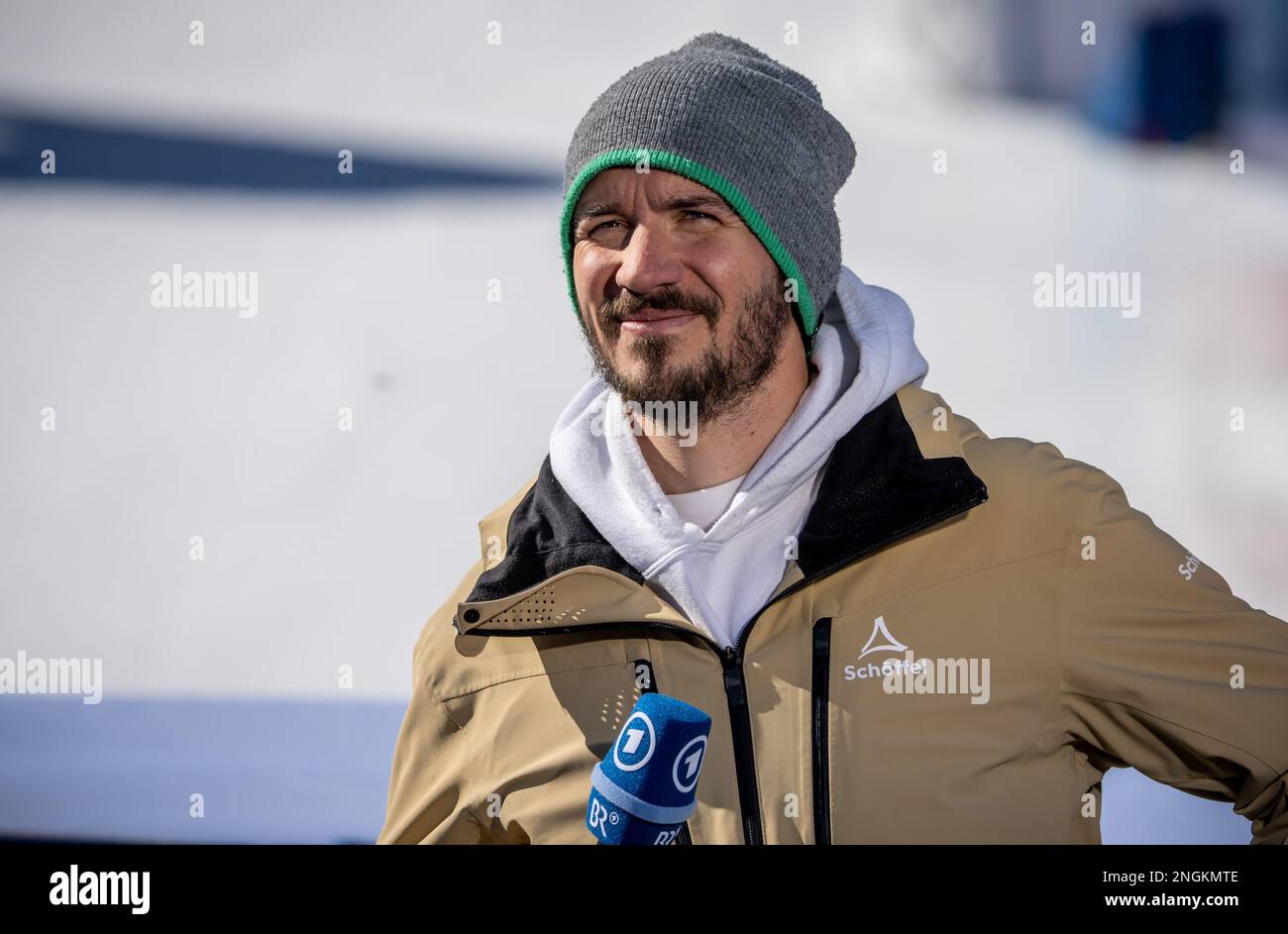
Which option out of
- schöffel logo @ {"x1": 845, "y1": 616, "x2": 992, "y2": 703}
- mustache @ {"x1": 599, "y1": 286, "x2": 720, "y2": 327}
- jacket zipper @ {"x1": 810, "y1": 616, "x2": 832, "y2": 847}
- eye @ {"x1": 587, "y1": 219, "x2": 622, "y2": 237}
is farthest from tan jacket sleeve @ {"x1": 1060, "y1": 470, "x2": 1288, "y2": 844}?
eye @ {"x1": 587, "y1": 219, "x2": 622, "y2": 237}

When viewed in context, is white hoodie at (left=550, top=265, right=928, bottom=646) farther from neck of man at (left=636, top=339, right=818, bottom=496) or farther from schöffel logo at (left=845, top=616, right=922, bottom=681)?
schöffel logo at (left=845, top=616, right=922, bottom=681)

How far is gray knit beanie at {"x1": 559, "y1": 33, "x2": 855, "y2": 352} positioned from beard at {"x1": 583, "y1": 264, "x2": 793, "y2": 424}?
0.07 meters

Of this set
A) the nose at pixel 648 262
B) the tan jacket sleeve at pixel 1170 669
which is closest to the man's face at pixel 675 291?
the nose at pixel 648 262

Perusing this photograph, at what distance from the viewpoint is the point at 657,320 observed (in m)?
1.53

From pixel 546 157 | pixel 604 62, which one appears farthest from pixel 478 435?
pixel 604 62

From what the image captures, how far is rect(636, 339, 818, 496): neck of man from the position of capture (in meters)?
1.58

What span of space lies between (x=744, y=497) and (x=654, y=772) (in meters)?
0.46

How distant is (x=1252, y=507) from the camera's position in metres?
2.02

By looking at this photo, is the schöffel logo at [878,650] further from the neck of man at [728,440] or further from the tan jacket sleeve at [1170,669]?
the neck of man at [728,440]

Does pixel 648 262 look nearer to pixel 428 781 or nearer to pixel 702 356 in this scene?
pixel 702 356

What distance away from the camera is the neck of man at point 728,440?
5.18 feet

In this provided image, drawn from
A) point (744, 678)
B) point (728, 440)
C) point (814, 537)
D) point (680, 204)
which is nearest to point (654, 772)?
point (744, 678)

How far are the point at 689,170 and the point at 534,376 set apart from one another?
83 cm
